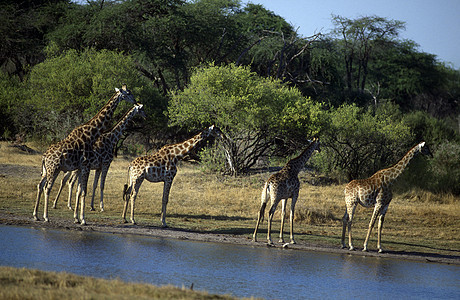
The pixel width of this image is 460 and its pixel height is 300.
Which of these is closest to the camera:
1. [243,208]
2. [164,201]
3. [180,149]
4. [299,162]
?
[299,162]

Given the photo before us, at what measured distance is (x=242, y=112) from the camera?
86.5 ft

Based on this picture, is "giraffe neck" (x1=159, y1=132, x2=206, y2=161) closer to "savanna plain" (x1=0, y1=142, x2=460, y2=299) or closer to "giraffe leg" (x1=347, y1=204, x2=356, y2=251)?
"savanna plain" (x1=0, y1=142, x2=460, y2=299)

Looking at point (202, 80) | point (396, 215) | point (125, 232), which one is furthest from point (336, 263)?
point (202, 80)

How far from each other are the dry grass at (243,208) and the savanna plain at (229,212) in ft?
0.09

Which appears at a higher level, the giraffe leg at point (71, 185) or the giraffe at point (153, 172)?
the giraffe at point (153, 172)

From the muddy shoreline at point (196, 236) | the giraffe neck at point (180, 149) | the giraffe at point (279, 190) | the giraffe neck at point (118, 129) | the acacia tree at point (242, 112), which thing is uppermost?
the acacia tree at point (242, 112)

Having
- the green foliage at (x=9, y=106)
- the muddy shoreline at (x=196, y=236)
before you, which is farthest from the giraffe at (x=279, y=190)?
the green foliage at (x=9, y=106)

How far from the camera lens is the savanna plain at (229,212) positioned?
15.3 meters

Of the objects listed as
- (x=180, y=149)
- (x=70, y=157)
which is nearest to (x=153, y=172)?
(x=180, y=149)

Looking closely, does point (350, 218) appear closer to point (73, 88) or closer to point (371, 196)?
point (371, 196)

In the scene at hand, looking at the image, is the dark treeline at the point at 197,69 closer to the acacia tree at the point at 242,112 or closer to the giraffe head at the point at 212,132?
the acacia tree at the point at 242,112

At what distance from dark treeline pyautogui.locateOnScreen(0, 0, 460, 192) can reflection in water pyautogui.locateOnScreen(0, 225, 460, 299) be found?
14353mm

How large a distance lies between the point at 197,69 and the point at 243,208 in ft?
36.3

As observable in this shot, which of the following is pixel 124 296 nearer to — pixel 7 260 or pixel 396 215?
pixel 7 260
